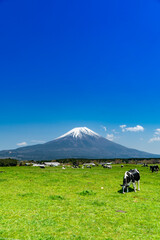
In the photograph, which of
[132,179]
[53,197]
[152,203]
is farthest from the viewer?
[132,179]

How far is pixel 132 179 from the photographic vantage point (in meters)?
17.8

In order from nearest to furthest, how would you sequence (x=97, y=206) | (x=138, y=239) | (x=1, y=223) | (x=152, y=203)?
1. (x=138, y=239)
2. (x=1, y=223)
3. (x=97, y=206)
4. (x=152, y=203)

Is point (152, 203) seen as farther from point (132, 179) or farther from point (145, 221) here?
point (132, 179)

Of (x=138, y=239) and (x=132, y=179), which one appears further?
(x=132, y=179)

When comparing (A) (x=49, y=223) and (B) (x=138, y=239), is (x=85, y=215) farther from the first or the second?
(B) (x=138, y=239)

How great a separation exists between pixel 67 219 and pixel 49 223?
1051 mm

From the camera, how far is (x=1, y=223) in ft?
28.8

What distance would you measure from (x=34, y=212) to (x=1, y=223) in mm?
2045

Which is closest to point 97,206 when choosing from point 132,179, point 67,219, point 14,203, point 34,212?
point 67,219

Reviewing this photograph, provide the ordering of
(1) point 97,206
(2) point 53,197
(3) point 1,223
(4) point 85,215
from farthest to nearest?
1. (2) point 53,197
2. (1) point 97,206
3. (4) point 85,215
4. (3) point 1,223

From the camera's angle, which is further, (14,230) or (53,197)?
(53,197)

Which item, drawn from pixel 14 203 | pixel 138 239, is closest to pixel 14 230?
pixel 14 203

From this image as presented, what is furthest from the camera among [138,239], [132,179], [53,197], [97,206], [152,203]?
[132,179]

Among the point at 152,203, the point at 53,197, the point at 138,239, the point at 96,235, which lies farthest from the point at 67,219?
the point at 152,203
